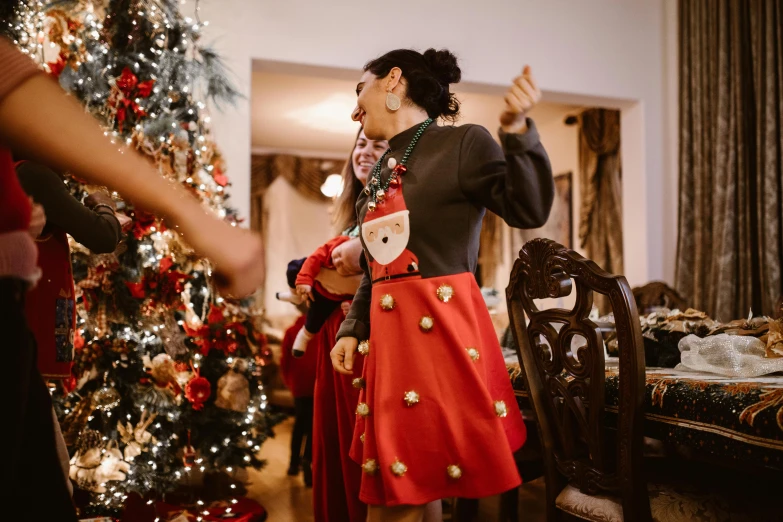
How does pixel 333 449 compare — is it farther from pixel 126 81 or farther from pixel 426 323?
pixel 126 81

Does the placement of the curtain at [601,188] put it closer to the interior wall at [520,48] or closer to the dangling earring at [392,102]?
the interior wall at [520,48]

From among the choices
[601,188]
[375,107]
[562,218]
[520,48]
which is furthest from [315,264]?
[562,218]

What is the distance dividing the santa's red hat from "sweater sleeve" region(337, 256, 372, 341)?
0.21 meters

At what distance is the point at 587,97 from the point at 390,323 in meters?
4.17

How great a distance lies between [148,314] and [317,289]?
3.66 ft

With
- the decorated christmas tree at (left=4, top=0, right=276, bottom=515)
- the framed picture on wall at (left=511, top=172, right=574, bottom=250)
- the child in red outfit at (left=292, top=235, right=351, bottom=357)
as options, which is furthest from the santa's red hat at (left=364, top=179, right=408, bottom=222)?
the framed picture on wall at (left=511, top=172, right=574, bottom=250)

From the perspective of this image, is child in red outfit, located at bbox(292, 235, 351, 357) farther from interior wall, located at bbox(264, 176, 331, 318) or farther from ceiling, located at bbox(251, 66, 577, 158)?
interior wall, located at bbox(264, 176, 331, 318)

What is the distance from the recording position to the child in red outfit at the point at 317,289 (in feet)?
6.33

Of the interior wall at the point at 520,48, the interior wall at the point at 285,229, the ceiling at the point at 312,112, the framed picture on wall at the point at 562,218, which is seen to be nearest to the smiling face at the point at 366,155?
the interior wall at the point at 520,48

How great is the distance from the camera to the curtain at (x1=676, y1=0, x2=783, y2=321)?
4.00 meters

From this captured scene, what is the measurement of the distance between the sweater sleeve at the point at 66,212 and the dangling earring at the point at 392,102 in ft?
2.16

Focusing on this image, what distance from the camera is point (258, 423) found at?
2.87 m

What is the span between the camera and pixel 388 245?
1.14 metres

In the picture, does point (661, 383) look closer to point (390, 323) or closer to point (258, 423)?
point (390, 323)
